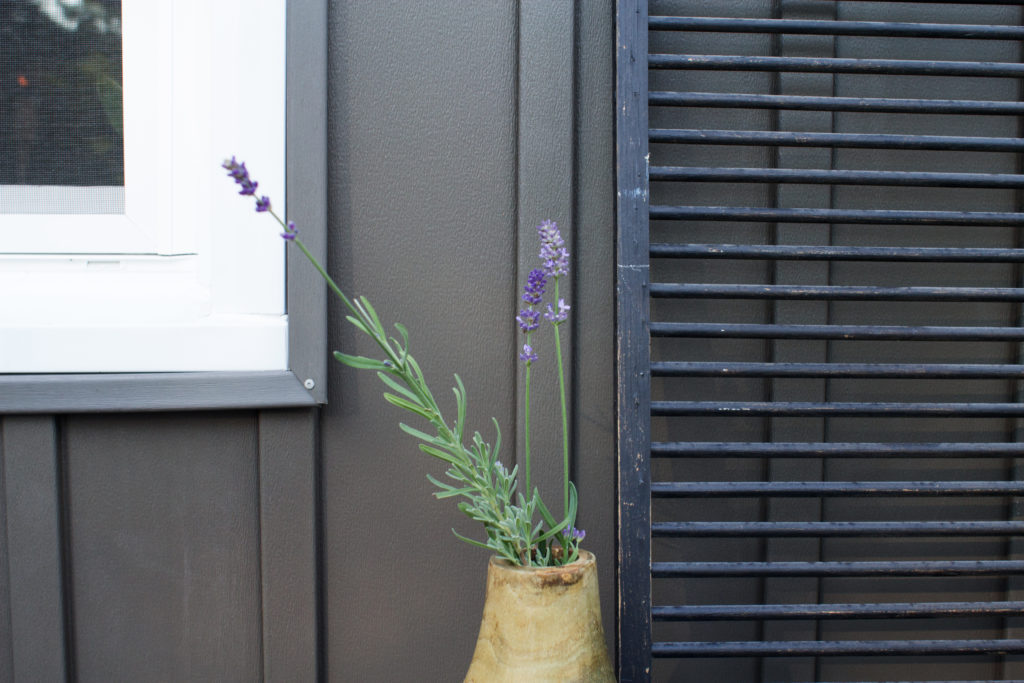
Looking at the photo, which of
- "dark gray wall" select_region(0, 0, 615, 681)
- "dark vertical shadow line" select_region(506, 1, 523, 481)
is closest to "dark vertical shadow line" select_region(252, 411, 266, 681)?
"dark gray wall" select_region(0, 0, 615, 681)

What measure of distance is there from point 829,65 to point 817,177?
18 cm

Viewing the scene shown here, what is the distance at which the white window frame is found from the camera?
103 cm

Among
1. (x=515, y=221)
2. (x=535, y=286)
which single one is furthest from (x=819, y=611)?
(x=515, y=221)

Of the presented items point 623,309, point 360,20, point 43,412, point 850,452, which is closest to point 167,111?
point 360,20

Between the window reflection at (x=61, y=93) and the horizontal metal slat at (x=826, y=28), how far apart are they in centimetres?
87

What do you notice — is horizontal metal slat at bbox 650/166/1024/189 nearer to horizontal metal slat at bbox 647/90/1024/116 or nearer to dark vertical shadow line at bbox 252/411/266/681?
horizontal metal slat at bbox 647/90/1024/116

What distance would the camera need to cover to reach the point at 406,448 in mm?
1103

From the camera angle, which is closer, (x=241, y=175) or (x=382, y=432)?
(x=241, y=175)

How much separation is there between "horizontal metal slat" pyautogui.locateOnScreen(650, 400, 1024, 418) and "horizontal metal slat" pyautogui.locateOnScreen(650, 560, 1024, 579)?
22 cm

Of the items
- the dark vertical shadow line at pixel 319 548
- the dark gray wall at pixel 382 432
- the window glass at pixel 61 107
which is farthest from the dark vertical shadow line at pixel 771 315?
the window glass at pixel 61 107

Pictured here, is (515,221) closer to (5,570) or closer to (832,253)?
(832,253)

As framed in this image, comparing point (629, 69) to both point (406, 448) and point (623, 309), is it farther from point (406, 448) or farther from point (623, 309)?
point (406, 448)

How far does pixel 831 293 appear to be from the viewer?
1039mm

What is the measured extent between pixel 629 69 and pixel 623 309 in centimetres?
37
